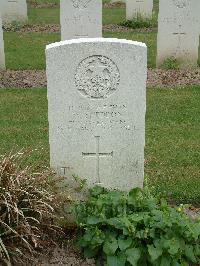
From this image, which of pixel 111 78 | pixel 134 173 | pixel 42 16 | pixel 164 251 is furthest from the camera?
pixel 42 16

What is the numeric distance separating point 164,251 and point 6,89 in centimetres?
558

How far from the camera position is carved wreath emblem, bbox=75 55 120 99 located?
4.28 m

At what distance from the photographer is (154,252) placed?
3.73 meters

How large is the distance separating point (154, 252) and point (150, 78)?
19.8 feet

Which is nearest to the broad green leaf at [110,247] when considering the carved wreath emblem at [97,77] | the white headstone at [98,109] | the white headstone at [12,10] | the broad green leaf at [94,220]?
the broad green leaf at [94,220]

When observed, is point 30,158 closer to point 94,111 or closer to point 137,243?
point 94,111

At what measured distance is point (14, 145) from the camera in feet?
21.2

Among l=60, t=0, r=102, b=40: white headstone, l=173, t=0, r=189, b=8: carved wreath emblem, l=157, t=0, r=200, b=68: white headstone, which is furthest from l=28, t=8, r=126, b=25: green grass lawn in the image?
l=173, t=0, r=189, b=8: carved wreath emblem

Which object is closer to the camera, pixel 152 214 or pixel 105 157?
pixel 152 214

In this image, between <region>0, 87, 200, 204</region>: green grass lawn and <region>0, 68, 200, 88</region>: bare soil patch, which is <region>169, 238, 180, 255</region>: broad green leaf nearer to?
<region>0, 87, 200, 204</region>: green grass lawn

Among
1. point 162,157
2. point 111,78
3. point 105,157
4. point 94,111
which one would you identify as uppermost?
point 111,78

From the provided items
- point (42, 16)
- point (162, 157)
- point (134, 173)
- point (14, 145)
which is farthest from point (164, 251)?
point (42, 16)

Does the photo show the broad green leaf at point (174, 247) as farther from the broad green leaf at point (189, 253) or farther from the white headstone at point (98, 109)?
the white headstone at point (98, 109)

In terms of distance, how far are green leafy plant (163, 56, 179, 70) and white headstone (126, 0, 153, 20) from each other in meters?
5.47
